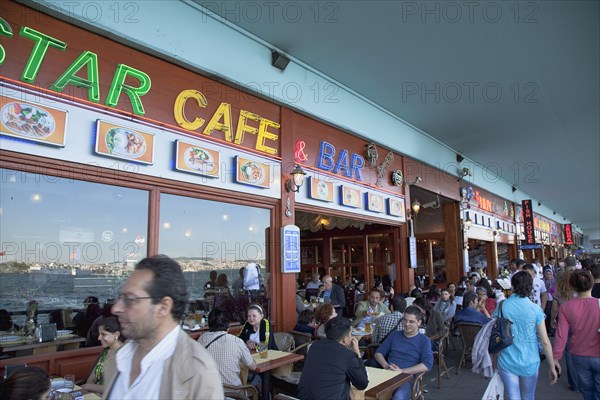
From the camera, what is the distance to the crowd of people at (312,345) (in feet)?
4.73

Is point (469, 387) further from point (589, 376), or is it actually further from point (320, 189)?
point (320, 189)

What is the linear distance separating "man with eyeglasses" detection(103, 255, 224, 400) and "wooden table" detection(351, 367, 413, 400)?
2.36 metres

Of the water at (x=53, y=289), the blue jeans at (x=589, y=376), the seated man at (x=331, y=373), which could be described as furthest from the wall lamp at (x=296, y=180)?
the blue jeans at (x=589, y=376)

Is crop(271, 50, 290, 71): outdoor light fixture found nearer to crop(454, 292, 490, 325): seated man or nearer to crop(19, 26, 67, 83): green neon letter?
crop(19, 26, 67, 83): green neon letter

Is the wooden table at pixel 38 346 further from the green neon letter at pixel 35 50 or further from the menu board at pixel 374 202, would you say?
the menu board at pixel 374 202

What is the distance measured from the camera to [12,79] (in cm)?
400

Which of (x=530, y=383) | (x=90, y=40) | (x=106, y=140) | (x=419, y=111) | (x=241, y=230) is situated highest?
(x=419, y=111)

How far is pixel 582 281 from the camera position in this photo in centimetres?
373

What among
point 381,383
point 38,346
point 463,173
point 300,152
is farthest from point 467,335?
point 463,173

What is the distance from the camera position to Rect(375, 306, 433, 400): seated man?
4168 millimetres

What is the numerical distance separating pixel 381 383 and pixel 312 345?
730 mm

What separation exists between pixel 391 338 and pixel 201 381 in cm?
354

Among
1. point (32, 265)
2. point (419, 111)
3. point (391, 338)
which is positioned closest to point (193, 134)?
point (32, 265)

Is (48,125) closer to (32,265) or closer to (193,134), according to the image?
(193,134)
